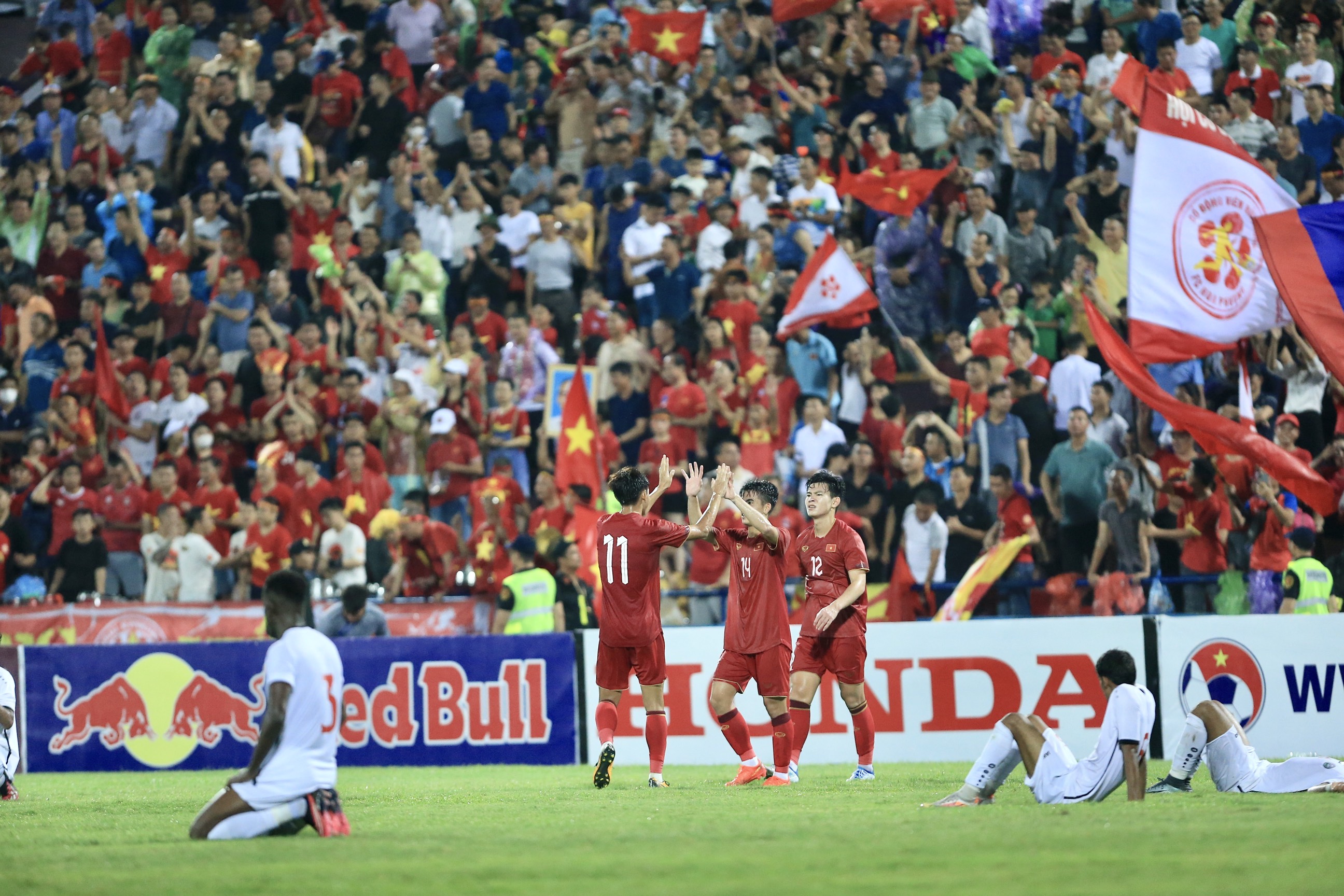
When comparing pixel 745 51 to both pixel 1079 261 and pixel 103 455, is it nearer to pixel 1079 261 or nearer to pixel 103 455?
pixel 1079 261

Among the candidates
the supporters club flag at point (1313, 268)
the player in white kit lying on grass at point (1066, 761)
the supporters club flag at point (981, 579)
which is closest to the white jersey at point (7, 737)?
the player in white kit lying on grass at point (1066, 761)

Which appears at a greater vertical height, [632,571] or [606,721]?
[632,571]

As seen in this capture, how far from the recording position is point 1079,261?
59.7 ft

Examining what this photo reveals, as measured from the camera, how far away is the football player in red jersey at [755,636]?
12.2m

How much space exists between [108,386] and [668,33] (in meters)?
8.57

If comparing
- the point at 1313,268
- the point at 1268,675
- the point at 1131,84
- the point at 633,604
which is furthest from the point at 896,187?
the point at 633,604

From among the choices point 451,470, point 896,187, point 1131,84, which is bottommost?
point 451,470

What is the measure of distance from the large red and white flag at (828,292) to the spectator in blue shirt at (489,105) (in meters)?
6.18

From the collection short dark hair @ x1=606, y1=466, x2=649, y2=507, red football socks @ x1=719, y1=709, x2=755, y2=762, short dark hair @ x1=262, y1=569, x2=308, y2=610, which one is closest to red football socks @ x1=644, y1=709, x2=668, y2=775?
red football socks @ x1=719, y1=709, x2=755, y2=762

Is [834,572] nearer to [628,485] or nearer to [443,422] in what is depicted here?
[628,485]

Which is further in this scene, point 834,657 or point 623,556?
point 834,657

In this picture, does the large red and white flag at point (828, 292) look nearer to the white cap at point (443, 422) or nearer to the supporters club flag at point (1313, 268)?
the white cap at point (443, 422)

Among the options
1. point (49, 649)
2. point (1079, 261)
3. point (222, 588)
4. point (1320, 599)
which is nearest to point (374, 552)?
point (222, 588)

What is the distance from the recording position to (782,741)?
480 inches
